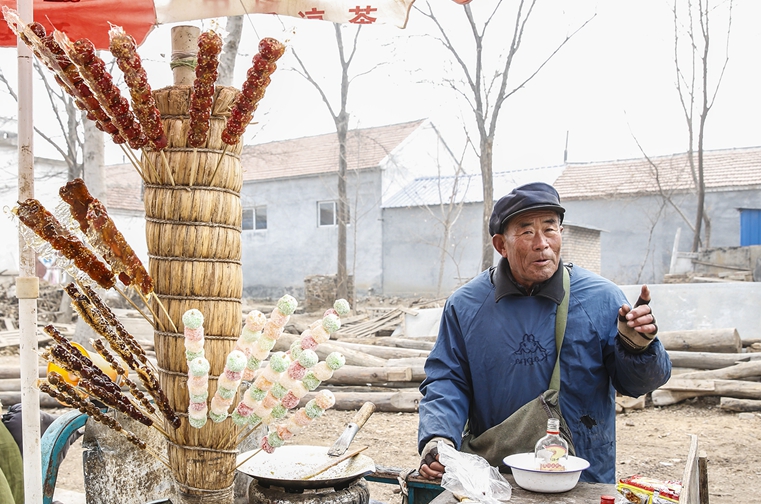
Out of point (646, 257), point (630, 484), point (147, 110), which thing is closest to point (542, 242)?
point (630, 484)

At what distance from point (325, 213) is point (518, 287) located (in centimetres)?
2370

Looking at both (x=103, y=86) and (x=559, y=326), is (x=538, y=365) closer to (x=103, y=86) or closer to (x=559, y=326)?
(x=559, y=326)

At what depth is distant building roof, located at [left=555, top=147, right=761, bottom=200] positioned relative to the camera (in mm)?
21328

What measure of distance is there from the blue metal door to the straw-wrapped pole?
2029cm

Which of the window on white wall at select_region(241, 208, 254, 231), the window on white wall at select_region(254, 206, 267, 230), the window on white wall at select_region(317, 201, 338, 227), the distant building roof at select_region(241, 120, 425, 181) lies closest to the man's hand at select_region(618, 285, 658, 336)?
the distant building roof at select_region(241, 120, 425, 181)

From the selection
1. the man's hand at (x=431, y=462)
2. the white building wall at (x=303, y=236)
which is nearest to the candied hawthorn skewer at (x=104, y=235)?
the man's hand at (x=431, y=462)

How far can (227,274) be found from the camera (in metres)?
1.97

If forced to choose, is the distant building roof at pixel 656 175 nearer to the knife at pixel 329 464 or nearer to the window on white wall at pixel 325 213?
the window on white wall at pixel 325 213

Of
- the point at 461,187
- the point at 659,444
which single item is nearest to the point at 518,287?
the point at 659,444

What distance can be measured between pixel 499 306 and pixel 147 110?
68.8 inches

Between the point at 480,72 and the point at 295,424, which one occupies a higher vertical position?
the point at 480,72

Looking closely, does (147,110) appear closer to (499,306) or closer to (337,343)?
(499,306)

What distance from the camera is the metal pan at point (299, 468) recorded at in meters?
2.11

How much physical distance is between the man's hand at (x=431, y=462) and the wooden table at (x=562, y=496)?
22 cm
